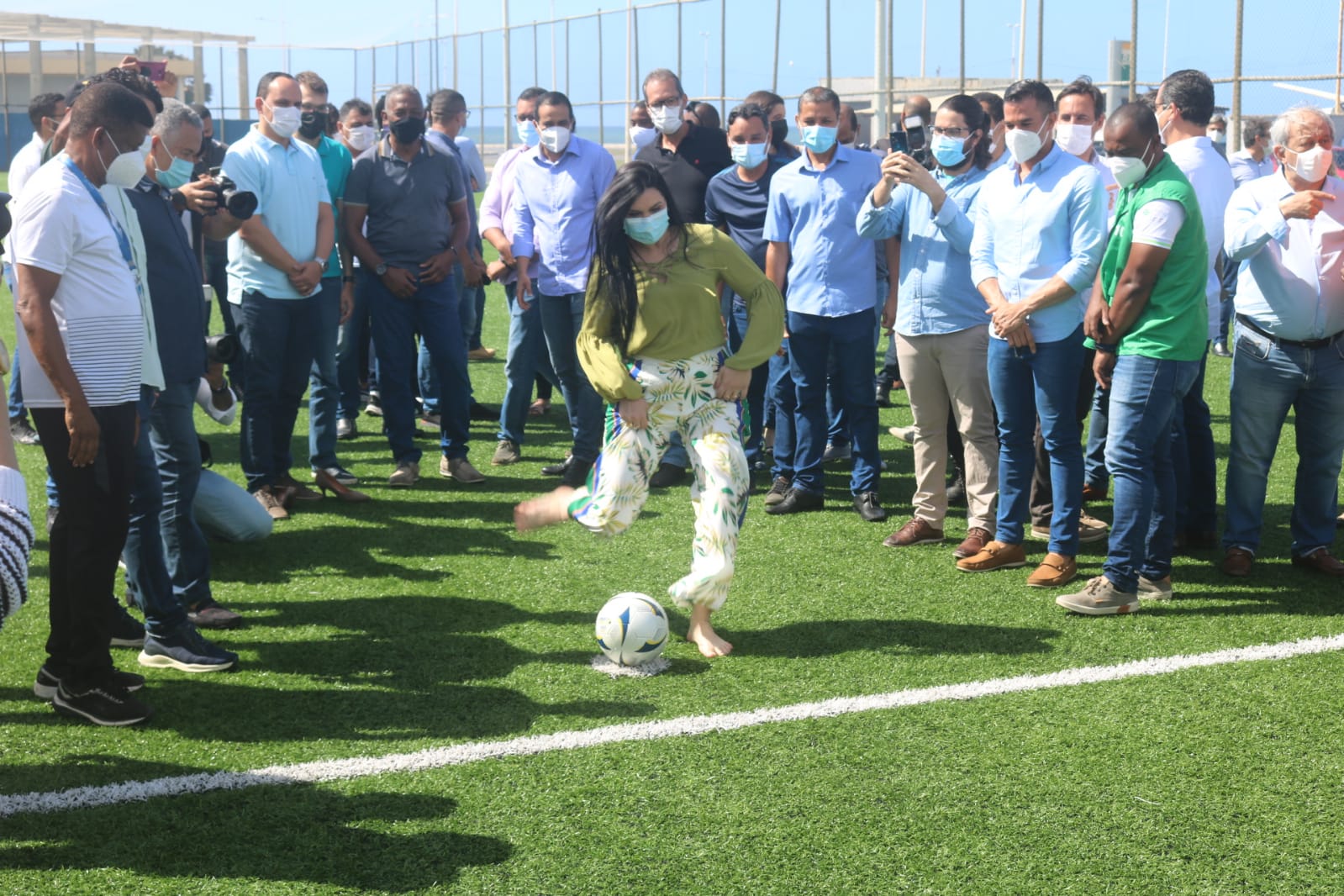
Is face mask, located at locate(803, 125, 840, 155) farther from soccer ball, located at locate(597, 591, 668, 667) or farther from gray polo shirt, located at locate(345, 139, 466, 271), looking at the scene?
soccer ball, located at locate(597, 591, 668, 667)

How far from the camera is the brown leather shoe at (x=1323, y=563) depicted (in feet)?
21.0

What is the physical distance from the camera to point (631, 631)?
5.25 meters

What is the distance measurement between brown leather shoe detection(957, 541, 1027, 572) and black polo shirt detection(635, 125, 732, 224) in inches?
114

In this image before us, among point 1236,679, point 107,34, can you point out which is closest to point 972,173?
point 1236,679

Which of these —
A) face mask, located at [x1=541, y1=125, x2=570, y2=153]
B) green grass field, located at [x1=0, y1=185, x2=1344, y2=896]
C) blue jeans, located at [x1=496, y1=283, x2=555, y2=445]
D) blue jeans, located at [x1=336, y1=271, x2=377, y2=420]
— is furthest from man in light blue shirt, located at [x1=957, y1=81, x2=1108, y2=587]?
blue jeans, located at [x1=336, y1=271, x2=377, y2=420]

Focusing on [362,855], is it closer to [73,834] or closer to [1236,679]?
[73,834]

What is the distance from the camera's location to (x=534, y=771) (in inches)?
173

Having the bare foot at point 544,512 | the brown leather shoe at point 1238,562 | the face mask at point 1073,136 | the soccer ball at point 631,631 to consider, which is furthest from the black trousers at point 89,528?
the brown leather shoe at point 1238,562

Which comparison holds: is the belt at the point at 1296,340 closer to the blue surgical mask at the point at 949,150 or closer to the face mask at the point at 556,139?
the blue surgical mask at the point at 949,150

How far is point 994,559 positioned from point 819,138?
246 centimetres

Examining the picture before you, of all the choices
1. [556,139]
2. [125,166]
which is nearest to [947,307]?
[556,139]

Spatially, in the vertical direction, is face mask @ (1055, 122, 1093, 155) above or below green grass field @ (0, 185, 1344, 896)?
above

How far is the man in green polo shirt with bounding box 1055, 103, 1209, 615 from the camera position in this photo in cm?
564

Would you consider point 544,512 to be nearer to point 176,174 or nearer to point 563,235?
point 176,174
